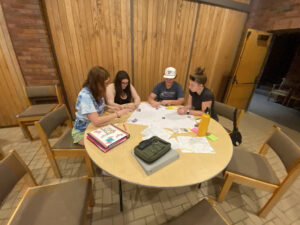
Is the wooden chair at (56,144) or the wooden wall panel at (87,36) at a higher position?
the wooden wall panel at (87,36)

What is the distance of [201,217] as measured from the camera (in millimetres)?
888

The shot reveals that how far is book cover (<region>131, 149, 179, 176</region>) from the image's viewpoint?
0.85 metres

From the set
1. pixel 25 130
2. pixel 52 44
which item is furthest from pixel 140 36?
pixel 25 130

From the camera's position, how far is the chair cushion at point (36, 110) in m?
2.23

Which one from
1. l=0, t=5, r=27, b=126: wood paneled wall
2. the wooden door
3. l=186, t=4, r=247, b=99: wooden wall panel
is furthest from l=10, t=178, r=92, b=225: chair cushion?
the wooden door

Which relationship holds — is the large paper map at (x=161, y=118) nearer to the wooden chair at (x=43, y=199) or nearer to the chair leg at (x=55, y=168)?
the wooden chair at (x=43, y=199)

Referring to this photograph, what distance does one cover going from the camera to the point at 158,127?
1.34 meters

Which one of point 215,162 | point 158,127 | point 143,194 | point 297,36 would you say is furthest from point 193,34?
point 297,36

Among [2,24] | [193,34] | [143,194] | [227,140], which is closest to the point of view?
[227,140]

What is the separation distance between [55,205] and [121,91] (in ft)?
5.06

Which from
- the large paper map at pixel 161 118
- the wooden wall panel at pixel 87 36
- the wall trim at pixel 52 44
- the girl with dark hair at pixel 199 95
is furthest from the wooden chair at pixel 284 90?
the wall trim at pixel 52 44

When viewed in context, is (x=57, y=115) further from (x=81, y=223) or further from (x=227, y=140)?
(x=227, y=140)

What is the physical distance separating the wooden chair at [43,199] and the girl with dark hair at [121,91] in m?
1.14

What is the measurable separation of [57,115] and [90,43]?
5.02ft
